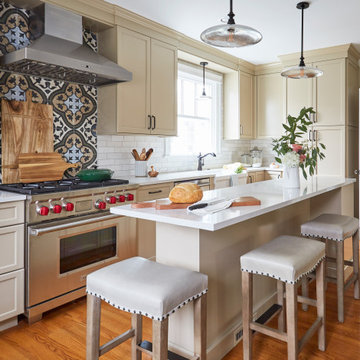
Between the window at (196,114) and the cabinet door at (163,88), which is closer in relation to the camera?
the cabinet door at (163,88)

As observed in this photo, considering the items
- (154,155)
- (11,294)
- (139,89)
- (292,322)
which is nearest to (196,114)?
(154,155)

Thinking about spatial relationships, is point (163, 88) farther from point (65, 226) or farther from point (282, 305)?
point (282, 305)

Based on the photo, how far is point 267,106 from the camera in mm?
5965

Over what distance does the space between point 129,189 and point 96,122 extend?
0.95 m

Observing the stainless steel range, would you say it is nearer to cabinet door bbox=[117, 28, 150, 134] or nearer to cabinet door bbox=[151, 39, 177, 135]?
cabinet door bbox=[117, 28, 150, 134]

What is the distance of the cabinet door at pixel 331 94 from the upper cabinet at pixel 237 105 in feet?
3.73

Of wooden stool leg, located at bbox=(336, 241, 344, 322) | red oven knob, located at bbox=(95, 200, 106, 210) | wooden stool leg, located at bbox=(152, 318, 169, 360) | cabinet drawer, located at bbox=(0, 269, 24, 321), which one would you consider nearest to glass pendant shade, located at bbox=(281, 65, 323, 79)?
wooden stool leg, located at bbox=(336, 241, 344, 322)

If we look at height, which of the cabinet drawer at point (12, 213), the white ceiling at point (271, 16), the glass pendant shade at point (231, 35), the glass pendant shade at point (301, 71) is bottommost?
the cabinet drawer at point (12, 213)

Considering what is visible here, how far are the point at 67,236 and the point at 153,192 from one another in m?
1.07

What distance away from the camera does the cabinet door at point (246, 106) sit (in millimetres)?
5795

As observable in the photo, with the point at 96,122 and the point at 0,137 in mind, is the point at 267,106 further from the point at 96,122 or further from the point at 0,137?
the point at 0,137

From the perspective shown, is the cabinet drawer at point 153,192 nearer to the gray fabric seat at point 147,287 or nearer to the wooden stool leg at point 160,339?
the gray fabric seat at point 147,287

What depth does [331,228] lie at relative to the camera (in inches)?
103

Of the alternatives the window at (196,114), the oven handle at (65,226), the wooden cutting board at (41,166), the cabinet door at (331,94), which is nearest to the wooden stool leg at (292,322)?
the oven handle at (65,226)
